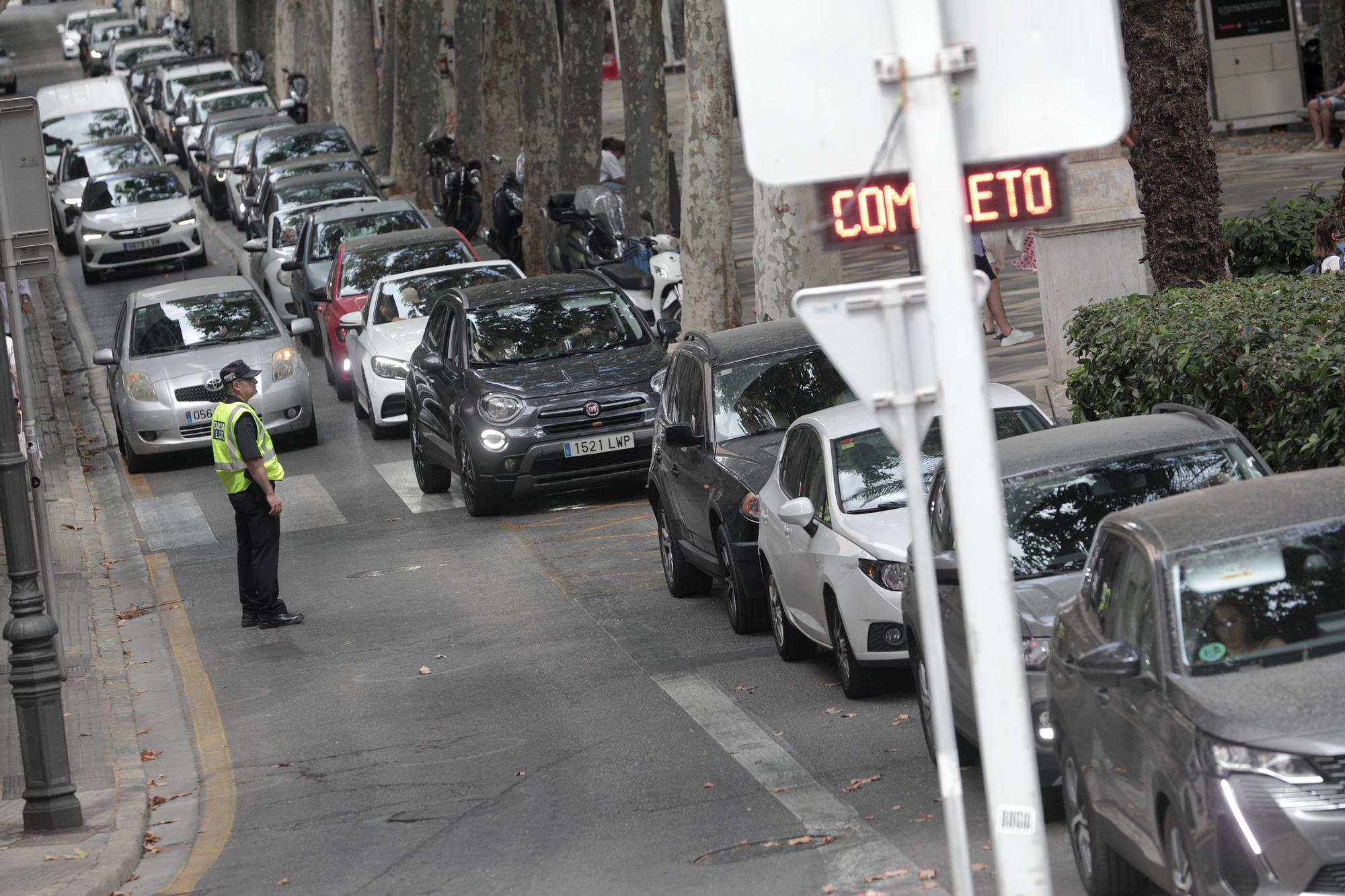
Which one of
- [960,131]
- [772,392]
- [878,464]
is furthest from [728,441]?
[960,131]

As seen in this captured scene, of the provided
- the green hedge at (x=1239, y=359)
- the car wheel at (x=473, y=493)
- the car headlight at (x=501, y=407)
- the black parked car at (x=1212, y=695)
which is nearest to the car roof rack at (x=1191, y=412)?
the green hedge at (x=1239, y=359)

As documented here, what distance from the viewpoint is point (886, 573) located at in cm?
1014

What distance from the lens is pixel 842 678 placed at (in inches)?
420

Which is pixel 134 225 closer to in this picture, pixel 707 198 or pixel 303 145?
pixel 303 145

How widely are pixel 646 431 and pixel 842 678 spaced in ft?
22.3

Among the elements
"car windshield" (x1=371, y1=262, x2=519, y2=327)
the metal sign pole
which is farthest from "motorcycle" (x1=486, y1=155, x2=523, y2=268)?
the metal sign pole

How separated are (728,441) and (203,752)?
3811 millimetres

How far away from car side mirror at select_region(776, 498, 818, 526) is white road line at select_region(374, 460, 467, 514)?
790cm

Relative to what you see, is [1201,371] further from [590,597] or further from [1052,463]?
[590,597]

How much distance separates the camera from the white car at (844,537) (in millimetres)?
10195

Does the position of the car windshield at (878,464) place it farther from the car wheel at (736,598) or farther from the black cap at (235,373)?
→ the black cap at (235,373)

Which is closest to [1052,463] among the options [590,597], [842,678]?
[842,678]

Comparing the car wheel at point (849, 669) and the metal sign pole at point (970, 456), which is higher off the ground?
the metal sign pole at point (970, 456)

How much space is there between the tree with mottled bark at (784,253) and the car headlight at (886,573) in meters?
9.06
